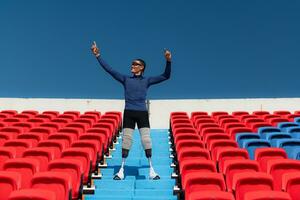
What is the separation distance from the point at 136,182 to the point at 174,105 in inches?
273

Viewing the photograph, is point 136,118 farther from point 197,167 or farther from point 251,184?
point 251,184

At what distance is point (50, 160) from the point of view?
18.6ft

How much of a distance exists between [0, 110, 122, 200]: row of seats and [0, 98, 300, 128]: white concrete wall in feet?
12.1

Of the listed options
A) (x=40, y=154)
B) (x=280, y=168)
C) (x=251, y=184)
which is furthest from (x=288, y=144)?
(x=40, y=154)

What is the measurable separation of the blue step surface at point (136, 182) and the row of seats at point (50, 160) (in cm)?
23

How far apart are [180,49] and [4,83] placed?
4658 mm

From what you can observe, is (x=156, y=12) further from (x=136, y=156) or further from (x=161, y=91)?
(x=136, y=156)

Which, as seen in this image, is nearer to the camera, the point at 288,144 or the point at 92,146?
the point at 92,146

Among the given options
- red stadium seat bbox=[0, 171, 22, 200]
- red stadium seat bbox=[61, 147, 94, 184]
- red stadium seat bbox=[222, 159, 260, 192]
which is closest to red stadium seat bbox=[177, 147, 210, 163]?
red stadium seat bbox=[222, 159, 260, 192]

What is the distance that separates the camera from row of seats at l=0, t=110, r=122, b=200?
445cm

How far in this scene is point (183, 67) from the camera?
12969 millimetres

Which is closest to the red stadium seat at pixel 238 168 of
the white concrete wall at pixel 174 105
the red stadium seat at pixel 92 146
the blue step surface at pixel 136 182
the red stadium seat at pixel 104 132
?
the blue step surface at pixel 136 182

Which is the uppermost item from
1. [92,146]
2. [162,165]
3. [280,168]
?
[92,146]

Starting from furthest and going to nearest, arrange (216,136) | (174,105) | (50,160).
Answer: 1. (174,105)
2. (216,136)
3. (50,160)
